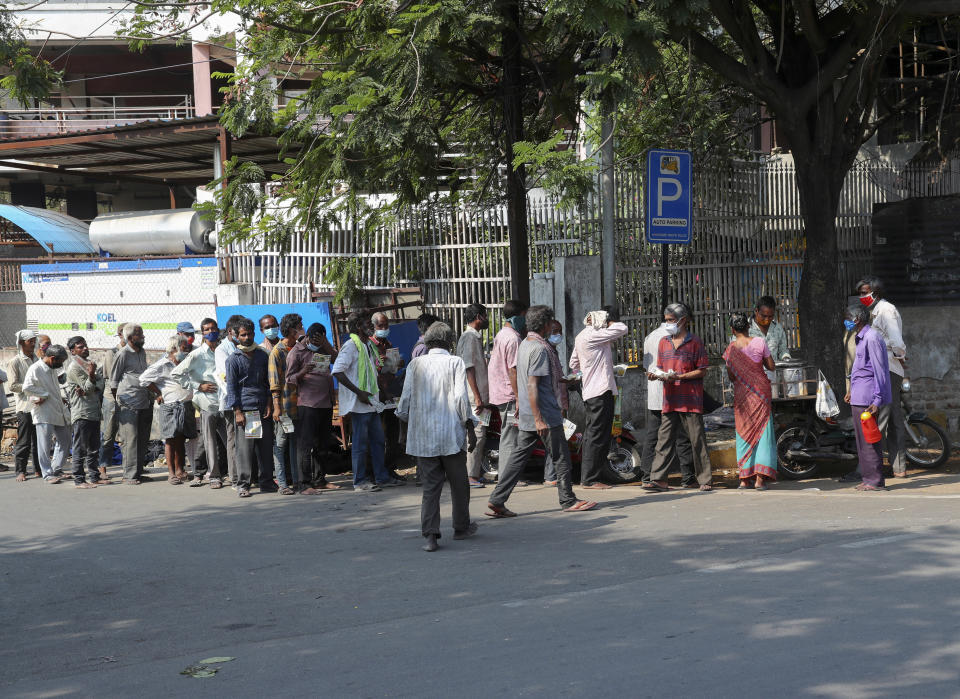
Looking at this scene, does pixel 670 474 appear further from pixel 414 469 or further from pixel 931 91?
pixel 931 91

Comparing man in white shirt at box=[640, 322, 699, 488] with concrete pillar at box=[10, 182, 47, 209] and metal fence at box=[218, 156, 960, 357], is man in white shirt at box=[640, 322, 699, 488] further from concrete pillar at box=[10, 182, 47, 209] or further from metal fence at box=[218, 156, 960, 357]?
concrete pillar at box=[10, 182, 47, 209]

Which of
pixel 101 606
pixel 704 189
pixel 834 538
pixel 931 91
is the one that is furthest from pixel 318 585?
pixel 931 91

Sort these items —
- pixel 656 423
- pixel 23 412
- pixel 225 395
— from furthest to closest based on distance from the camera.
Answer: pixel 23 412 < pixel 225 395 < pixel 656 423

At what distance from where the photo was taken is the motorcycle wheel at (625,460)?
432 inches

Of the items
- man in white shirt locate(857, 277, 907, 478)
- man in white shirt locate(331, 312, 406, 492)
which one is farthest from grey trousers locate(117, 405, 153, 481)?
man in white shirt locate(857, 277, 907, 478)

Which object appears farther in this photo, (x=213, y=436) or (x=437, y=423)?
(x=213, y=436)

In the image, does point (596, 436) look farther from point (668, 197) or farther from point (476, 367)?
point (668, 197)

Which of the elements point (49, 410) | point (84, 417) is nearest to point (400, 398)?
point (84, 417)

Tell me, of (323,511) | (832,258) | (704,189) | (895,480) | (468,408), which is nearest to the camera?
(468,408)

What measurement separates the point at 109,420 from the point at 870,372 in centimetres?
884

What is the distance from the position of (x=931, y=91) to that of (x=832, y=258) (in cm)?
479

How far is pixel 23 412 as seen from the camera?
1285cm

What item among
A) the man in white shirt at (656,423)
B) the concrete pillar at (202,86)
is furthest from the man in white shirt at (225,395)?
the concrete pillar at (202,86)

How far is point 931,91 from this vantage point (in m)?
15.2
